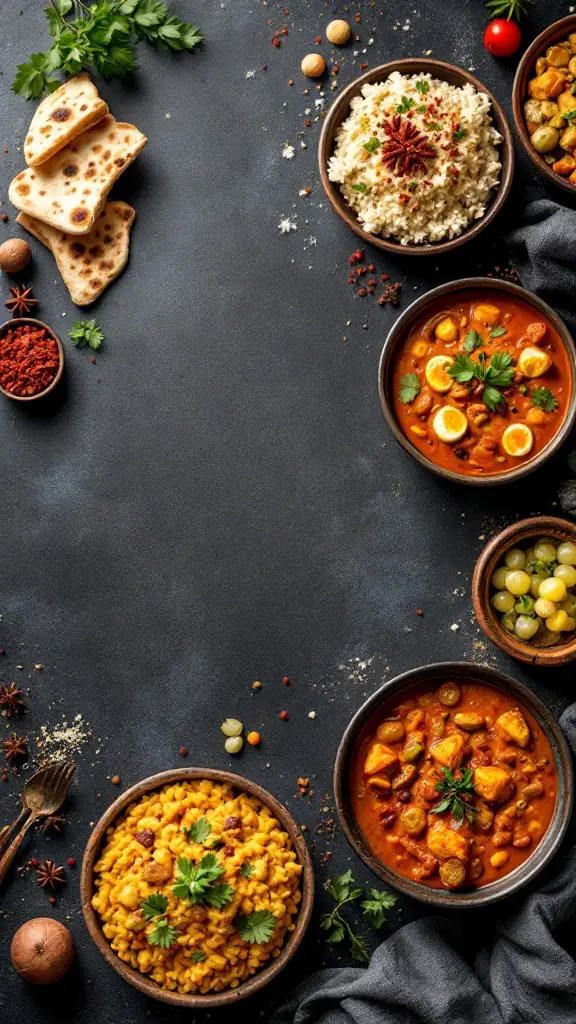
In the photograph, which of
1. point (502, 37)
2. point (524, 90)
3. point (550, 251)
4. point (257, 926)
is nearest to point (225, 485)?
point (550, 251)

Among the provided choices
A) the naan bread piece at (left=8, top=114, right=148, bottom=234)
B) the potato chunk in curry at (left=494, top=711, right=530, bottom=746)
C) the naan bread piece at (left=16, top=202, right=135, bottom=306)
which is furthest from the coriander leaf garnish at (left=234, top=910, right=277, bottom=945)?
the naan bread piece at (left=8, top=114, right=148, bottom=234)

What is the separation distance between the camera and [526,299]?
4.92 metres

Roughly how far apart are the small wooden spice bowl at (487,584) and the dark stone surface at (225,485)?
1.09 feet

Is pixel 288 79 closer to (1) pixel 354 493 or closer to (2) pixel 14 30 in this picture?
(2) pixel 14 30

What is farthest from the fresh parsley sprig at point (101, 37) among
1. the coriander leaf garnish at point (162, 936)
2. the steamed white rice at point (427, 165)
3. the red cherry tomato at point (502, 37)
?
the coriander leaf garnish at point (162, 936)

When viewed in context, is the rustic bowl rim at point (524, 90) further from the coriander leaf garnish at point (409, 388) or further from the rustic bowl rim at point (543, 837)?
the rustic bowl rim at point (543, 837)

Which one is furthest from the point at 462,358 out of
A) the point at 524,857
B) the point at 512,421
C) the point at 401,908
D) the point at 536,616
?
the point at 401,908

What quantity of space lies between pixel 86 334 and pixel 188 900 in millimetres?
2925

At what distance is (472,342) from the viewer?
4910 mm

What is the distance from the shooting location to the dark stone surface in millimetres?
5203

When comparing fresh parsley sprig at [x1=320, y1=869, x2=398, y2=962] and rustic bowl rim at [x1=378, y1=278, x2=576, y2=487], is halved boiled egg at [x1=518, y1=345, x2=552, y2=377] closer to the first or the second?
rustic bowl rim at [x1=378, y1=278, x2=576, y2=487]

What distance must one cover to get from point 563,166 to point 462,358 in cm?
109

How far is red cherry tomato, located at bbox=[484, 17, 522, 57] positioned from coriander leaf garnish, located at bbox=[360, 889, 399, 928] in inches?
171

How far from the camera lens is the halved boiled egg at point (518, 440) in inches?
192
